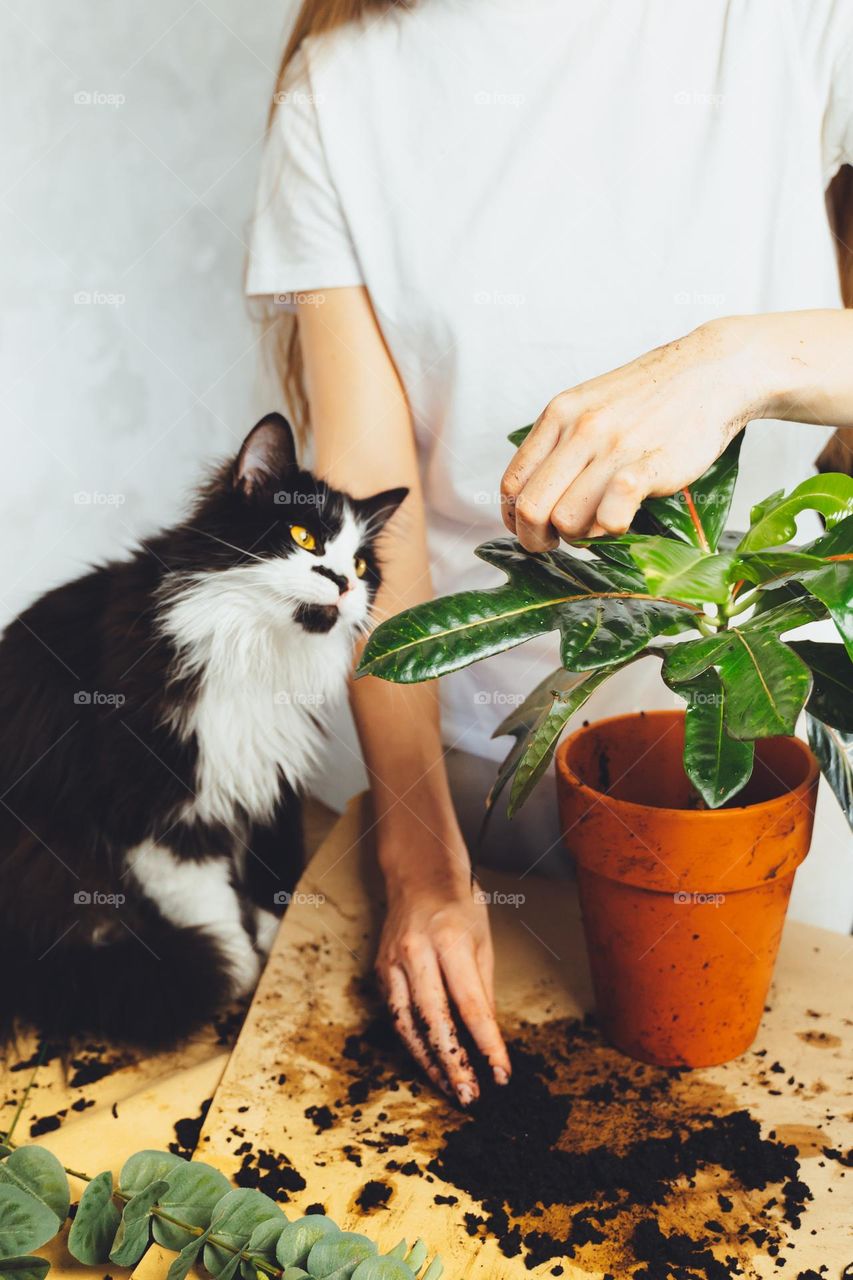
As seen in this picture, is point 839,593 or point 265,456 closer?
point 839,593

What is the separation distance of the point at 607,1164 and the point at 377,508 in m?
0.60

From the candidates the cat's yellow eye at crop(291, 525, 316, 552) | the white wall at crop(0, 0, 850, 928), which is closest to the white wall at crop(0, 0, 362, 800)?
the white wall at crop(0, 0, 850, 928)

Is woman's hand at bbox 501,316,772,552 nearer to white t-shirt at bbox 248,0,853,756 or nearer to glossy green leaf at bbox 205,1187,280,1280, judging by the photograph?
white t-shirt at bbox 248,0,853,756

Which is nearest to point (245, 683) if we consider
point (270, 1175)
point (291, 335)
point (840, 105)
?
point (270, 1175)

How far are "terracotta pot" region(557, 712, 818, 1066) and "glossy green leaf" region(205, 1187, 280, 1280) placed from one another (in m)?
0.34

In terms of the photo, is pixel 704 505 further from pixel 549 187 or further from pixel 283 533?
pixel 549 187

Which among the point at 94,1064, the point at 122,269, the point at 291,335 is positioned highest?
the point at 122,269

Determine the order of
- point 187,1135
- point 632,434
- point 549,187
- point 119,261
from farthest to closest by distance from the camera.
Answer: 1. point 119,261
2. point 549,187
3. point 187,1135
4. point 632,434

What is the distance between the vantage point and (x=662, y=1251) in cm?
71

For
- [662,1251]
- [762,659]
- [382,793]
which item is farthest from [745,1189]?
[382,793]

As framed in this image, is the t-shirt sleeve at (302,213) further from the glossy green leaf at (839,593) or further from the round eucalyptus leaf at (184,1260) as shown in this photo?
the round eucalyptus leaf at (184,1260)

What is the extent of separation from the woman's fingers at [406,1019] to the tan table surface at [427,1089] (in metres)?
0.02

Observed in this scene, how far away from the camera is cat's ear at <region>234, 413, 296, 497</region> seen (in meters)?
0.92

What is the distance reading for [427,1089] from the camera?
0.90 meters
